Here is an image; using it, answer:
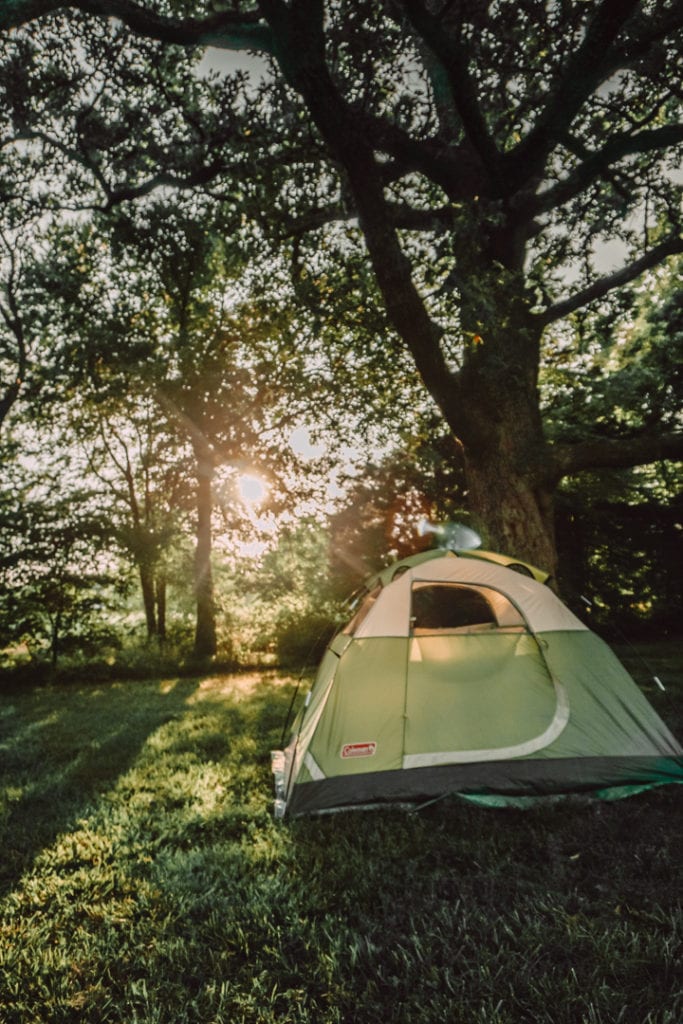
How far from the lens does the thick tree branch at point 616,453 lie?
604 centimetres

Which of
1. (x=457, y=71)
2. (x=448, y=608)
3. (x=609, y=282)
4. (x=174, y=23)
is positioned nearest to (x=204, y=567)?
A: (x=448, y=608)

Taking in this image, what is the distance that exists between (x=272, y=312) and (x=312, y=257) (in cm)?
101

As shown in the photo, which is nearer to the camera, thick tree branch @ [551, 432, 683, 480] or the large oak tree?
the large oak tree

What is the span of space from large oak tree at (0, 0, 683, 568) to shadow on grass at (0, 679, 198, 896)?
4796 millimetres

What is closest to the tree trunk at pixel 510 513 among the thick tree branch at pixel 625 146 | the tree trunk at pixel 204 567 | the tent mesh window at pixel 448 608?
the tent mesh window at pixel 448 608

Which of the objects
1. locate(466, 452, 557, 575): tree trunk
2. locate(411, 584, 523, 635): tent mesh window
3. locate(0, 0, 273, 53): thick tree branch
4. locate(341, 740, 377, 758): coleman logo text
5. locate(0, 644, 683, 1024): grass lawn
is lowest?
locate(0, 644, 683, 1024): grass lawn

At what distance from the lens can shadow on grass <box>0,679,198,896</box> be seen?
3760mm

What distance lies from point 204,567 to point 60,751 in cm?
858

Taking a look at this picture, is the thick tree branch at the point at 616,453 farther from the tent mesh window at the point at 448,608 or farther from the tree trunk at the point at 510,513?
the tent mesh window at the point at 448,608

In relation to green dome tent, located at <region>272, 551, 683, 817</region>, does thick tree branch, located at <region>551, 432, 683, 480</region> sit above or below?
above

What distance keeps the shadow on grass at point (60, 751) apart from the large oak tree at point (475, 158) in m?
4.80

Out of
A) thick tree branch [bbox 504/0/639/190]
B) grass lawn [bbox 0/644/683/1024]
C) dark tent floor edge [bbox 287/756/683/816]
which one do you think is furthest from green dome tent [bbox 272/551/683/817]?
thick tree branch [bbox 504/0/639/190]

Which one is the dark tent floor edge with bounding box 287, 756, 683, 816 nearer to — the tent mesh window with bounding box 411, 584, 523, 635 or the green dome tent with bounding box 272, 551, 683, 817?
the green dome tent with bounding box 272, 551, 683, 817

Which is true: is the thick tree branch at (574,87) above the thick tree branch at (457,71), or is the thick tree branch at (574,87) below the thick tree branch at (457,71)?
below
